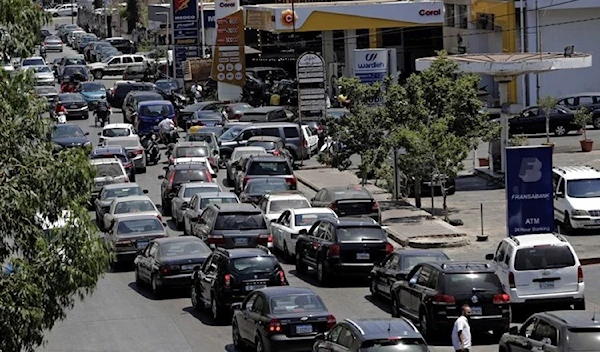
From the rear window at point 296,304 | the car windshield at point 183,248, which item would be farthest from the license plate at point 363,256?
the rear window at point 296,304

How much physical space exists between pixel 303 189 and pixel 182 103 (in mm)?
26827

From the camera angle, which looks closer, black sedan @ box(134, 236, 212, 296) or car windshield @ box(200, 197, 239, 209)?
black sedan @ box(134, 236, 212, 296)

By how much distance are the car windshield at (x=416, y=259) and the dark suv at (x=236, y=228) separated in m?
5.56

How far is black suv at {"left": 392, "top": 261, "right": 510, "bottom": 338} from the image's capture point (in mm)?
24219

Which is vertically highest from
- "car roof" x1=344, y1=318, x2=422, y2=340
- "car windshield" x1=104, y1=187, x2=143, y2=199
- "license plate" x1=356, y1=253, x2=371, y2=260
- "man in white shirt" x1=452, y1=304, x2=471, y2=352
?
"car windshield" x1=104, y1=187, x2=143, y2=199

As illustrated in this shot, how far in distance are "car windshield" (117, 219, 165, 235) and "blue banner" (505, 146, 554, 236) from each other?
842 centimetres

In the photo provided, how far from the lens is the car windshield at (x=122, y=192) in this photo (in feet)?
132

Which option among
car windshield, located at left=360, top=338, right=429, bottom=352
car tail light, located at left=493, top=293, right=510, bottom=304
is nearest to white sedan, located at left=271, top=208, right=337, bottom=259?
car tail light, located at left=493, top=293, right=510, bottom=304

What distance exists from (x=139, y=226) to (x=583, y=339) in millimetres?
16939

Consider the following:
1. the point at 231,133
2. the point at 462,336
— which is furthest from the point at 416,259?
the point at 231,133

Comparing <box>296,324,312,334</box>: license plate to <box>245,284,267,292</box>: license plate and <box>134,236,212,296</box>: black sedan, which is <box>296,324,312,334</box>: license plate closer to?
<box>245,284,267,292</box>: license plate

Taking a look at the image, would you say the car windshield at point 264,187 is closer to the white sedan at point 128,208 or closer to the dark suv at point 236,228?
the white sedan at point 128,208

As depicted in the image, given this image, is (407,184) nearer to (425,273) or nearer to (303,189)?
(303,189)

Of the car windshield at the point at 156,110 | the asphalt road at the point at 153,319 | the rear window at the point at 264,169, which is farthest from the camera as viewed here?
the car windshield at the point at 156,110
